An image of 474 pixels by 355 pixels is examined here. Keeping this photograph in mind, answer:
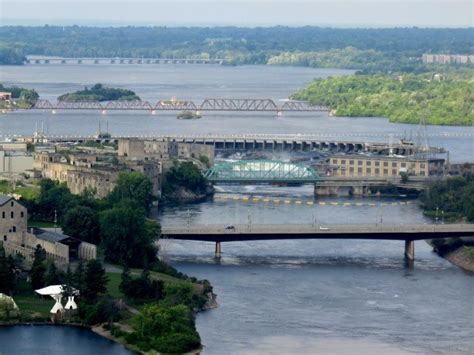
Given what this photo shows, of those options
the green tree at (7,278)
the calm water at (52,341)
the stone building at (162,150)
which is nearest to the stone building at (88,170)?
the stone building at (162,150)

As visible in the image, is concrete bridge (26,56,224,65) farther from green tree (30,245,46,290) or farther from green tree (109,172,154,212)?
green tree (30,245,46,290)

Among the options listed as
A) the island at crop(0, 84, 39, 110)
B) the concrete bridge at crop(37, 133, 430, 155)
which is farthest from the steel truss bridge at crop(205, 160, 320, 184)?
the island at crop(0, 84, 39, 110)

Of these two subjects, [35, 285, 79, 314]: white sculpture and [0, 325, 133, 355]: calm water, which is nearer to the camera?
[0, 325, 133, 355]: calm water

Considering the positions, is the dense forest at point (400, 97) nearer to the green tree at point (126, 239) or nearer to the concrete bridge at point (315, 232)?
the concrete bridge at point (315, 232)

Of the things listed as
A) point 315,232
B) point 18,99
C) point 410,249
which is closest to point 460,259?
point 410,249

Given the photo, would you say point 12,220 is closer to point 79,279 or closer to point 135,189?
point 79,279

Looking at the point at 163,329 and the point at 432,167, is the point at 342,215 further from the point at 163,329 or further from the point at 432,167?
the point at 163,329

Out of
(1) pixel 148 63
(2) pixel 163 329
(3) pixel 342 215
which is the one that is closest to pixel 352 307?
(2) pixel 163 329
